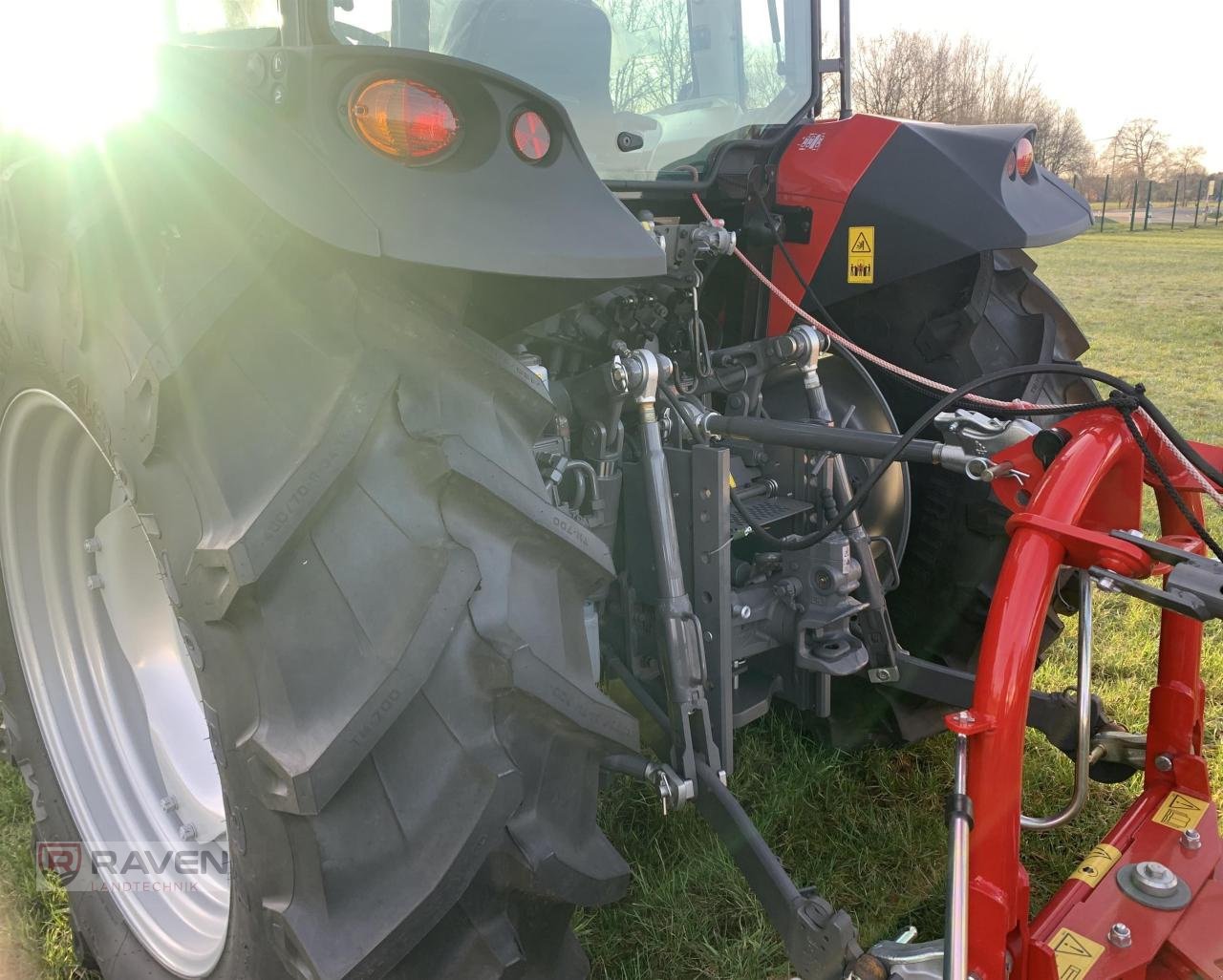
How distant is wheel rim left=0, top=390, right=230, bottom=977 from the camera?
72.7 inches

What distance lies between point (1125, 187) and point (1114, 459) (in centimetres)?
4984

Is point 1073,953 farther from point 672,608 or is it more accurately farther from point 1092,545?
point 672,608

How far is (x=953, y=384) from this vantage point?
216 cm


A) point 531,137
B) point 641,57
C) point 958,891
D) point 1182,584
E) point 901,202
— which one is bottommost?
point 958,891

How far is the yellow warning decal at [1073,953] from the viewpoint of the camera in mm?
1301

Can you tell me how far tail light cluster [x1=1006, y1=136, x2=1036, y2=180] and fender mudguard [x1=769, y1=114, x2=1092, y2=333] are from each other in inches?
0.7

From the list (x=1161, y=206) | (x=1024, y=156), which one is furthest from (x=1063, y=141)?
(x=1024, y=156)

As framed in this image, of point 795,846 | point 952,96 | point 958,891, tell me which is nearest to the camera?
point 958,891

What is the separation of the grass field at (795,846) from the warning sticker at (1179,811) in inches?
25.5

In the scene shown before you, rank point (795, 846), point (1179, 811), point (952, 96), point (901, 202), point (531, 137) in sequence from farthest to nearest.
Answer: point (952, 96) < point (795, 846) < point (901, 202) < point (1179, 811) < point (531, 137)

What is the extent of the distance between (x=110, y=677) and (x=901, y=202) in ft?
6.53

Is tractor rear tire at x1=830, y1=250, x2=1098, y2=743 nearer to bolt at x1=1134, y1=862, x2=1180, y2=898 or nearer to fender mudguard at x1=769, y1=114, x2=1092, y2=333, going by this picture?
fender mudguard at x1=769, y1=114, x2=1092, y2=333

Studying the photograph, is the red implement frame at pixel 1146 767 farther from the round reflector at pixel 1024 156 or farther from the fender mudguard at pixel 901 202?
the round reflector at pixel 1024 156

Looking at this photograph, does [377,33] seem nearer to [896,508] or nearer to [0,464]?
[0,464]
